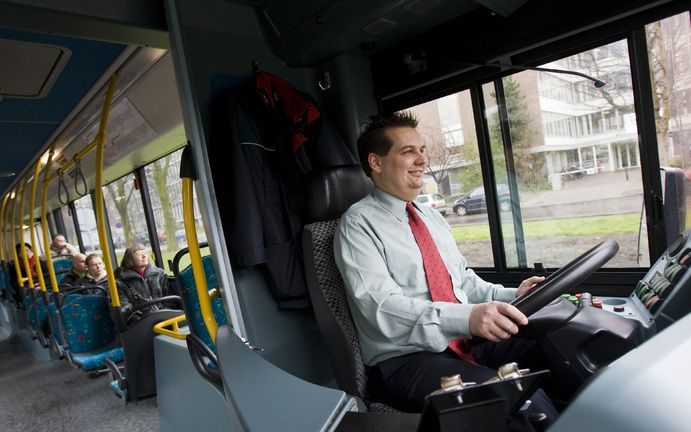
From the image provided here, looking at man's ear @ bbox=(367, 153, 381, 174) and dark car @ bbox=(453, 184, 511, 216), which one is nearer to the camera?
man's ear @ bbox=(367, 153, 381, 174)

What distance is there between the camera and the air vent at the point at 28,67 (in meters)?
2.34

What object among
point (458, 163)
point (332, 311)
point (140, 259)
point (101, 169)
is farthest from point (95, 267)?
point (332, 311)

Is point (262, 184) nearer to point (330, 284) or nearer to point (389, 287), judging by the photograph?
point (330, 284)

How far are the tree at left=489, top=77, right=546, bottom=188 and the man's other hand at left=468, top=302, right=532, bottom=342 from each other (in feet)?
4.97

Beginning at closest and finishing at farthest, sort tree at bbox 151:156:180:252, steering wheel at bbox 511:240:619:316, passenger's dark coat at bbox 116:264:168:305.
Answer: steering wheel at bbox 511:240:619:316, passenger's dark coat at bbox 116:264:168:305, tree at bbox 151:156:180:252

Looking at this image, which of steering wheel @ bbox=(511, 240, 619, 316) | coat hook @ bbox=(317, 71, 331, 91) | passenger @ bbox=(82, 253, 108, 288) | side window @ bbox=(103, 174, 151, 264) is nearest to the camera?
steering wheel @ bbox=(511, 240, 619, 316)

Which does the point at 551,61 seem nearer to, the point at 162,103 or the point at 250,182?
the point at 250,182

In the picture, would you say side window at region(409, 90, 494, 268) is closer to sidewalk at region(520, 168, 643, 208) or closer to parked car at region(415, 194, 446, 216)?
parked car at region(415, 194, 446, 216)

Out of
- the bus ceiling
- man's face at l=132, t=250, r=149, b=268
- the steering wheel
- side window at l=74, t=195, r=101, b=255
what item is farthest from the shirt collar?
side window at l=74, t=195, r=101, b=255

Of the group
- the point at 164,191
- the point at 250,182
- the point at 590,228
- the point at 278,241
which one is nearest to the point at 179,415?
the point at 278,241

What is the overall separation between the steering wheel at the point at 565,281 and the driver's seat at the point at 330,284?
2.06 ft

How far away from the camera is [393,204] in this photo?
1.69 meters

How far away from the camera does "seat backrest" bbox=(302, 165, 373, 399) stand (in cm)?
150

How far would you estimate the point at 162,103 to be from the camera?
3145mm
